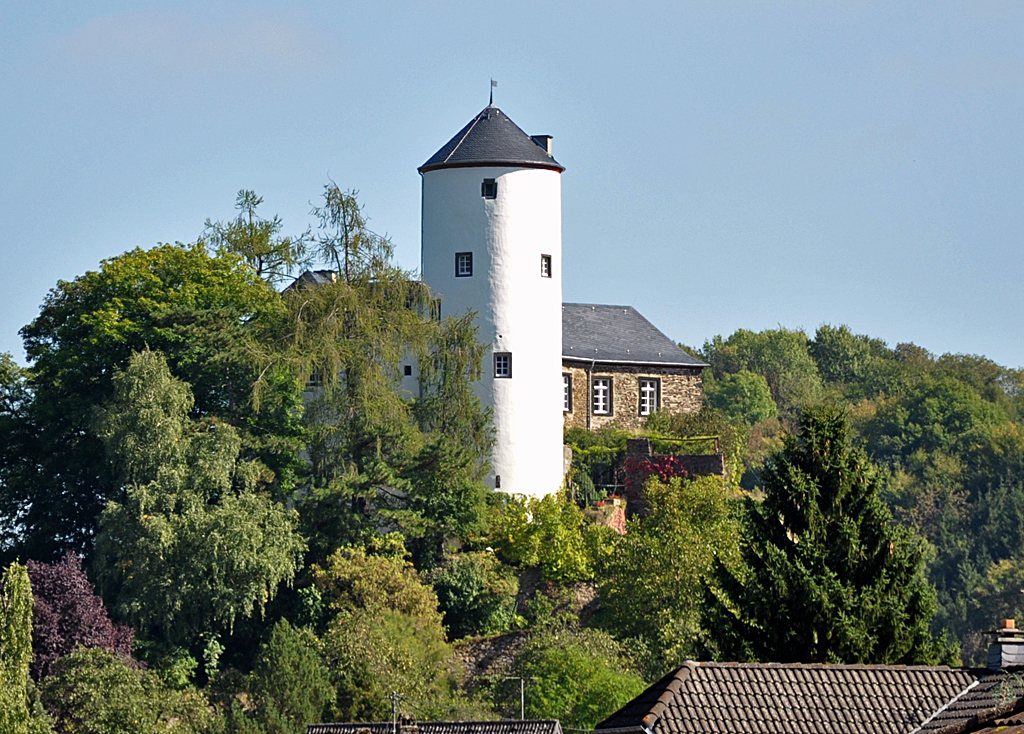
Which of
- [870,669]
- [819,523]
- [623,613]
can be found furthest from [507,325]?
[870,669]

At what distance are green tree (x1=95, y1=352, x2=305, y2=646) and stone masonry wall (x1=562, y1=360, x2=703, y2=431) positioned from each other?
948 centimetres

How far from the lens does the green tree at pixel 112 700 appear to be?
46.7m

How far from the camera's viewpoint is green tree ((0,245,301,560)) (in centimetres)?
5303

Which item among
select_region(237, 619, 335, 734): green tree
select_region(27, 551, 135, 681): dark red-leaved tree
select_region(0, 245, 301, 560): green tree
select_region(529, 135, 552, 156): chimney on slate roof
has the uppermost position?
select_region(529, 135, 552, 156): chimney on slate roof

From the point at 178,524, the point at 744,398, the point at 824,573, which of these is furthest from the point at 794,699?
the point at 744,398

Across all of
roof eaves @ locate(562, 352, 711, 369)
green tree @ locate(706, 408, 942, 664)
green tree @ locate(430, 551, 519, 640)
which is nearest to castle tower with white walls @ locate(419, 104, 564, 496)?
green tree @ locate(430, 551, 519, 640)

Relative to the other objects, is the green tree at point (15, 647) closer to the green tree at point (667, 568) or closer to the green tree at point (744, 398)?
the green tree at point (667, 568)

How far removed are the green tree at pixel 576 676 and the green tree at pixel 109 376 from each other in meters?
7.44

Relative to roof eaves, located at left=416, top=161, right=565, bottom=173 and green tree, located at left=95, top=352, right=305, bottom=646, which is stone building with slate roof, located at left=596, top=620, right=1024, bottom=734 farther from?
roof eaves, located at left=416, top=161, right=565, bottom=173

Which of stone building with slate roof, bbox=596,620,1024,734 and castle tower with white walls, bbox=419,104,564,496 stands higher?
castle tower with white walls, bbox=419,104,564,496

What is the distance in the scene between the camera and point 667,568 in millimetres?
50875

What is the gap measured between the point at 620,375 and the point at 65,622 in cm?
1642

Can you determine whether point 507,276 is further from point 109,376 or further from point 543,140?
point 109,376

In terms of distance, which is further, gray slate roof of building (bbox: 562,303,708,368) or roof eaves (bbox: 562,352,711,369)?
gray slate roof of building (bbox: 562,303,708,368)
